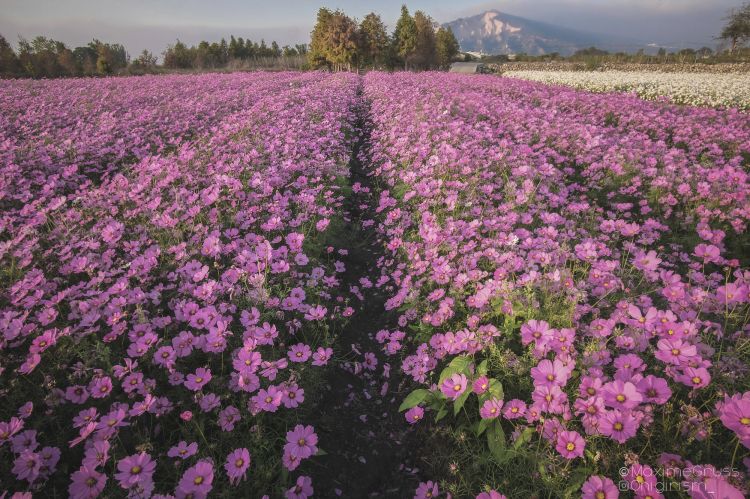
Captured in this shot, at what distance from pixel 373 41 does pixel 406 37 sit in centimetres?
608

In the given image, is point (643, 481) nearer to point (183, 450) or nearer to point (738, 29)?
point (183, 450)

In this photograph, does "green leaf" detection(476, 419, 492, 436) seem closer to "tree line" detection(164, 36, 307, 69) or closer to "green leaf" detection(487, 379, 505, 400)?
"green leaf" detection(487, 379, 505, 400)

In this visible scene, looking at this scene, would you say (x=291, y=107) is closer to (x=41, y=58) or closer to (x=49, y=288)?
(x=49, y=288)

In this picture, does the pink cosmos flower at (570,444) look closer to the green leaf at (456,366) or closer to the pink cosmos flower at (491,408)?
the pink cosmos flower at (491,408)

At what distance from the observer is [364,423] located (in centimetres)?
271

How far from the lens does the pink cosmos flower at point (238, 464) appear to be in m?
1.76

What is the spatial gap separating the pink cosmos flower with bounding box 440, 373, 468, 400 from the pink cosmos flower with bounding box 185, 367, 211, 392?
1502 mm

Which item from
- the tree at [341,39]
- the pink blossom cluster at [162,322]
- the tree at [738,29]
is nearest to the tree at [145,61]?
the tree at [341,39]

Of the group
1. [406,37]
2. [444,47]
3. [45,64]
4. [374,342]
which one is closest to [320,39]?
[406,37]

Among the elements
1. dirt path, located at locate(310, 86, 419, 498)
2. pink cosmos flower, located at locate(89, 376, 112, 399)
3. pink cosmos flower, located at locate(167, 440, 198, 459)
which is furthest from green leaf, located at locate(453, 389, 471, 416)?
pink cosmos flower, located at locate(89, 376, 112, 399)

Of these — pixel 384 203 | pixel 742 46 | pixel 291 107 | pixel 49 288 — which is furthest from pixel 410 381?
pixel 742 46

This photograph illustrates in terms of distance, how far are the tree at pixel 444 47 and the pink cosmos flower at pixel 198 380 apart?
49.5 m

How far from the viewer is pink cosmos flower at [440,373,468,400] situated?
2.23 metres

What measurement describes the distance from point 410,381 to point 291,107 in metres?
9.68
